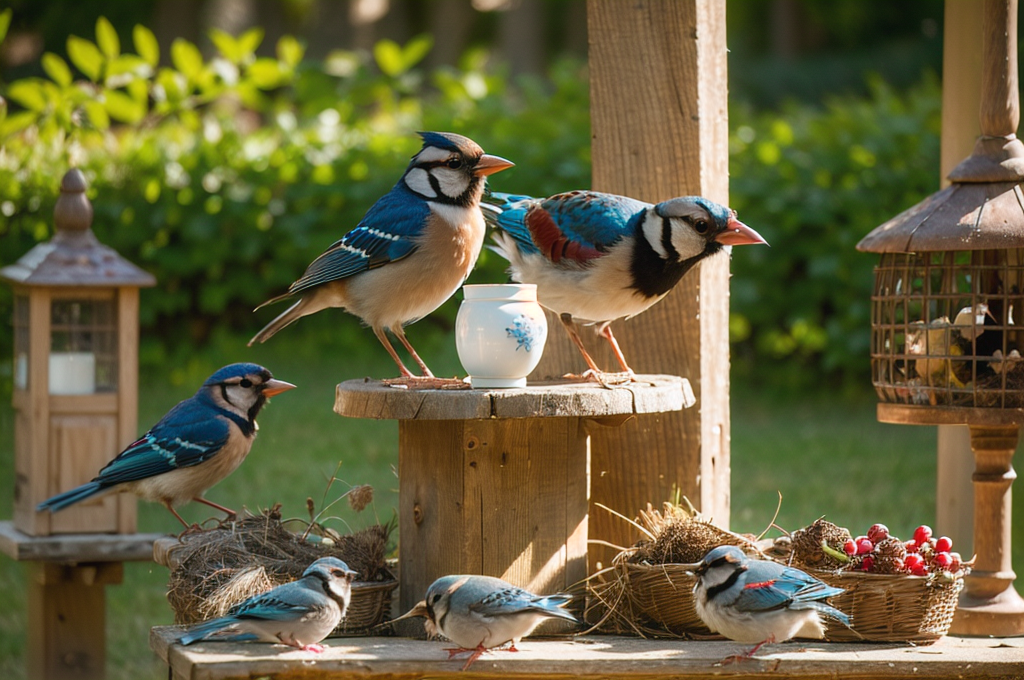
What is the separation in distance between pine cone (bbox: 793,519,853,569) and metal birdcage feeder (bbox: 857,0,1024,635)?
641mm

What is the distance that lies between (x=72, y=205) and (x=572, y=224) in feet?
7.95

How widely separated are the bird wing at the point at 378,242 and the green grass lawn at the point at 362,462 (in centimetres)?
202

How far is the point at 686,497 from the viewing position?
4.26m

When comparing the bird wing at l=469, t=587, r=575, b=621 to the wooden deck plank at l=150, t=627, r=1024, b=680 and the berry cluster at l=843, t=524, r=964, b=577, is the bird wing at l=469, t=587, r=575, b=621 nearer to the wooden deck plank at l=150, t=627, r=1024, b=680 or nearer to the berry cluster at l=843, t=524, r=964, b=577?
the wooden deck plank at l=150, t=627, r=1024, b=680

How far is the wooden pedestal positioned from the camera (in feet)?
13.7

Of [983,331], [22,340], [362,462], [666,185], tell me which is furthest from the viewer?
[362,462]

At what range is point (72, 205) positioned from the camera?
5262 millimetres

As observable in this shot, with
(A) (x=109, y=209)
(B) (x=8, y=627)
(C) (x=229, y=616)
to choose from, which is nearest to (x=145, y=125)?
(A) (x=109, y=209)

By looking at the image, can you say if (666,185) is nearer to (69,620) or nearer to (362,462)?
(69,620)

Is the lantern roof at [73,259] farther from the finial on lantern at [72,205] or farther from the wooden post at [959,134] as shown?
the wooden post at [959,134]

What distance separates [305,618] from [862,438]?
5.25 metres

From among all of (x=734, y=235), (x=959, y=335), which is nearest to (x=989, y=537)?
(x=959, y=335)

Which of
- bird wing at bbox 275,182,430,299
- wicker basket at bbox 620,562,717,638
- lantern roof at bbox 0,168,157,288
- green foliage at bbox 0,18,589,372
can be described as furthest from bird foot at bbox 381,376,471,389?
green foliage at bbox 0,18,589,372

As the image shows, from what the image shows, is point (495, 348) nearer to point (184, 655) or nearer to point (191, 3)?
point (184, 655)
